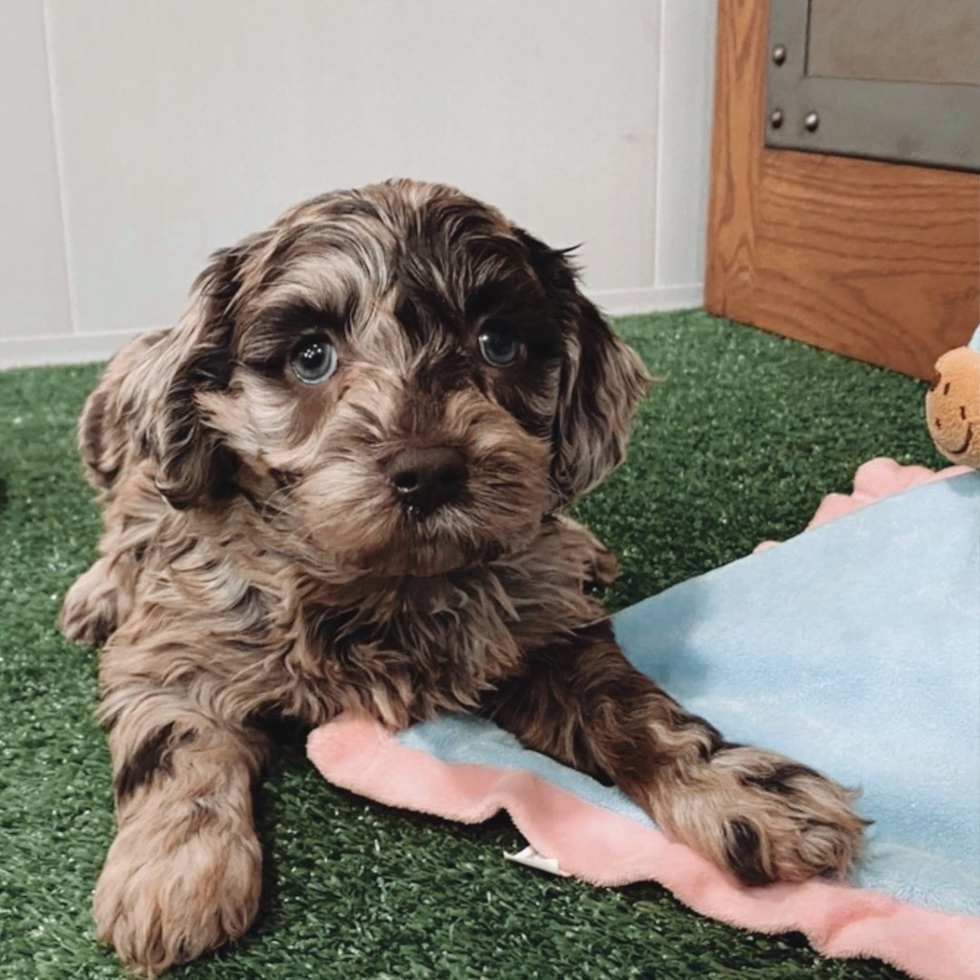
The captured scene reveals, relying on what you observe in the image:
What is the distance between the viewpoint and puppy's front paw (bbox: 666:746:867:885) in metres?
1.22

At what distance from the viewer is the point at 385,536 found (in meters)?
1.31

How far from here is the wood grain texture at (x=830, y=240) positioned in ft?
9.91

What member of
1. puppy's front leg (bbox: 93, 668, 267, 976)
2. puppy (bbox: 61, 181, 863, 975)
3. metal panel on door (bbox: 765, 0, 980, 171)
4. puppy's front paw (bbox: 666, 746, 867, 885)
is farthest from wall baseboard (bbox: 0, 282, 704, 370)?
puppy's front paw (bbox: 666, 746, 867, 885)

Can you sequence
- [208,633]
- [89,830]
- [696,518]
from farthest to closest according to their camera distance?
1. [696,518]
2. [208,633]
3. [89,830]

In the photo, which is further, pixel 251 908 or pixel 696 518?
pixel 696 518

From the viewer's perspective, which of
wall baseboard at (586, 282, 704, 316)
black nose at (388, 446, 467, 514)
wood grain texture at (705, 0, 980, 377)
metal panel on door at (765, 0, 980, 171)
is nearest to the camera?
black nose at (388, 446, 467, 514)

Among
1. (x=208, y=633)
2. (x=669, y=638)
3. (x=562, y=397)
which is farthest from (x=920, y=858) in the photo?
(x=208, y=633)

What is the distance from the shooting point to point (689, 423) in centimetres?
280

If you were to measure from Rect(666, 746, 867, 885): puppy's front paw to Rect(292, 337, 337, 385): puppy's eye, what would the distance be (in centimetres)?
65

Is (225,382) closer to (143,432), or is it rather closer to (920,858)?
(143,432)

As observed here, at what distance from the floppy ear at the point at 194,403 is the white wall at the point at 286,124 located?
2.15 meters

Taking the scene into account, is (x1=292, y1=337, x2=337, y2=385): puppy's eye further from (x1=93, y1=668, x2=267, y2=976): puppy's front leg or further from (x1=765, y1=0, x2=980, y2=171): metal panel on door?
(x1=765, y1=0, x2=980, y2=171): metal panel on door

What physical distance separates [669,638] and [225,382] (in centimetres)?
68

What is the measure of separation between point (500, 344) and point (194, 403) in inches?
15.7
